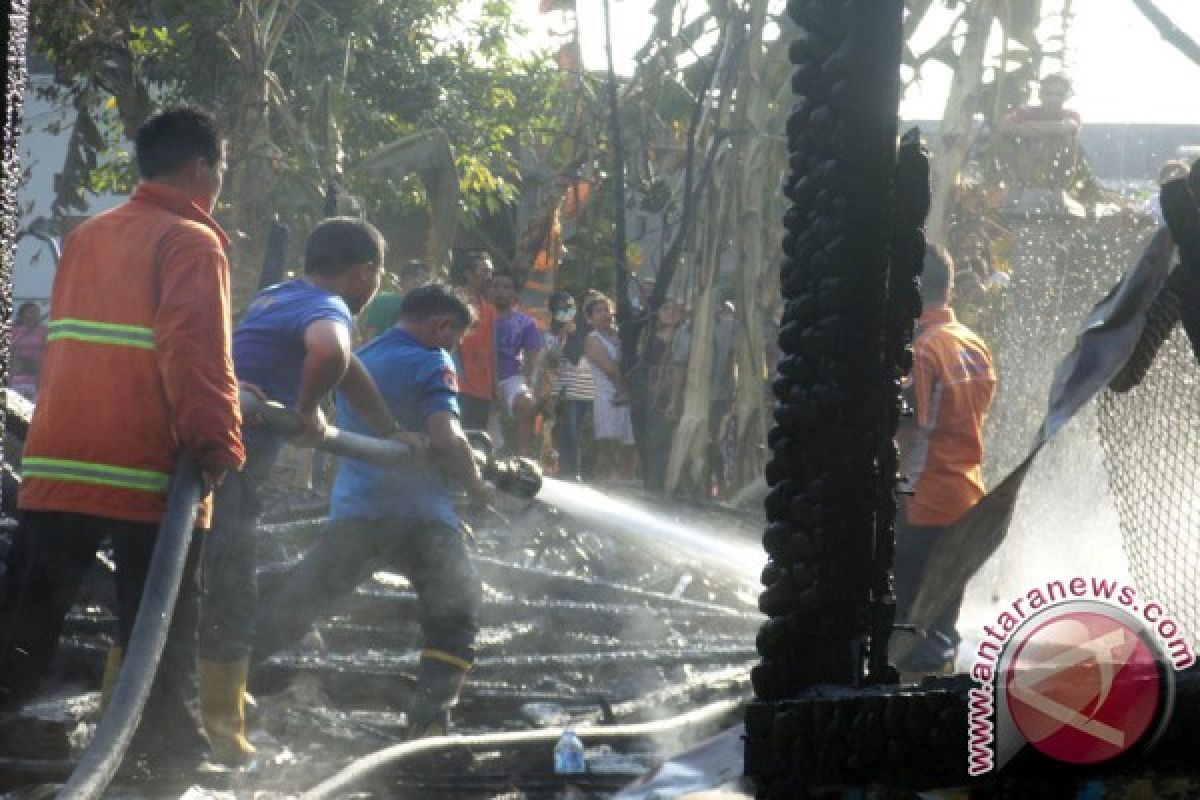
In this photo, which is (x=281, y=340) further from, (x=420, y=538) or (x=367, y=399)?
(x=420, y=538)

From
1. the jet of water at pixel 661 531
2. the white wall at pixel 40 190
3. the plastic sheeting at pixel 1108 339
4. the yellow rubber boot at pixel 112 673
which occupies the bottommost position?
the yellow rubber boot at pixel 112 673

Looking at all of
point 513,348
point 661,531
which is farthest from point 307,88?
point 661,531

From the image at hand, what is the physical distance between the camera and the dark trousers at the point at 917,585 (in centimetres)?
680

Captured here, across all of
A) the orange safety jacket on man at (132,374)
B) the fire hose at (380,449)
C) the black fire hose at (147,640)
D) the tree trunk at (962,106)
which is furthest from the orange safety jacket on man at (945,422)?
the tree trunk at (962,106)

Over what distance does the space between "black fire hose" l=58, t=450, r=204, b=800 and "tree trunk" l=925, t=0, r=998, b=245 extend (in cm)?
858

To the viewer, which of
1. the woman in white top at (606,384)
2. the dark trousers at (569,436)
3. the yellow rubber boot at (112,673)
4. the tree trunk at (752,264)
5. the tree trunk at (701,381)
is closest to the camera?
the yellow rubber boot at (112,673)

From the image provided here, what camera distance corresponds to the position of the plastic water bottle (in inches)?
231

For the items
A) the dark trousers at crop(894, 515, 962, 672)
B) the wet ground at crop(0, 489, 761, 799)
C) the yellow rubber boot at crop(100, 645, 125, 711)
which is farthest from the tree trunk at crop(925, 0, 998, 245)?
the yellow rubber boot at crop(100, 645, 125, 711)

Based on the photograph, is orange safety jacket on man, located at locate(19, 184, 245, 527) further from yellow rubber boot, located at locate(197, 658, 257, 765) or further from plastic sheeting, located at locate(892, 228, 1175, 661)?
plastic sheeting, located at locate(892, 228, 1175, 661)

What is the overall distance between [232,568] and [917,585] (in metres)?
2.45

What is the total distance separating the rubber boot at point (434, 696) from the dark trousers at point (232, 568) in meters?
0.70

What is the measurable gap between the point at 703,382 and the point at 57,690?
8.41 metres

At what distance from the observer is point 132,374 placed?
5.52m

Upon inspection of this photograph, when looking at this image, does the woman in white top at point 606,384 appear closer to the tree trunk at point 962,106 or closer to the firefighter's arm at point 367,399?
the tree trunk at point 962,106
